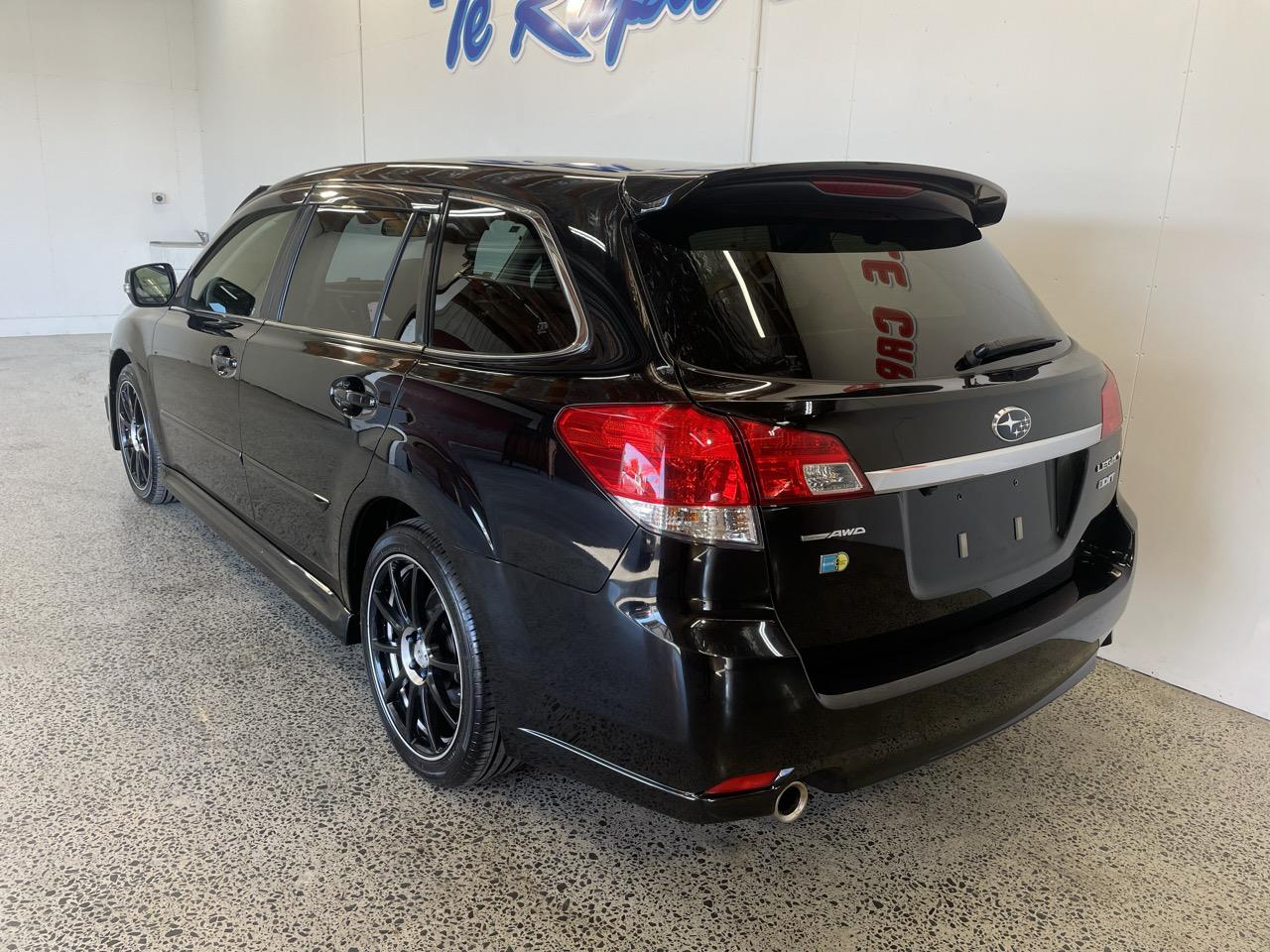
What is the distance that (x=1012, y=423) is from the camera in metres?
1.77

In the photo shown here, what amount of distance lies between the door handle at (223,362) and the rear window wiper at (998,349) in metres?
2.17

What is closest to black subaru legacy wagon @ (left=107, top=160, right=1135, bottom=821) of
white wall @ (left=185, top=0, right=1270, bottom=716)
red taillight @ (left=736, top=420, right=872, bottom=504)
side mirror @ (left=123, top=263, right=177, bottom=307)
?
red taillight @ (left=736, top=420, right=872, bottom=504)

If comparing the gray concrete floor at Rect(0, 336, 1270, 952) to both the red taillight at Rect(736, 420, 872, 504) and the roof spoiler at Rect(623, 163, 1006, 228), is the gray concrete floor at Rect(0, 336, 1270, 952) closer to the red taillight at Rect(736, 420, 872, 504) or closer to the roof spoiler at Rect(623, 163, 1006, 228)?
the red taillight at Rect(736, 420, 872, 504)

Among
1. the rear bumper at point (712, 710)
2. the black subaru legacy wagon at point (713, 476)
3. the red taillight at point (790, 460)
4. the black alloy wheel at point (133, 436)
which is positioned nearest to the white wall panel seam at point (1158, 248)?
the black subaru legacy wagon at point (713, 476)

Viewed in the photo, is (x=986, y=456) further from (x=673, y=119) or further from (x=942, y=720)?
(x=673, y=119)

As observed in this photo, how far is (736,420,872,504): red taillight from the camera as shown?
5.03ft

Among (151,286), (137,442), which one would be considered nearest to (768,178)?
(151,286)

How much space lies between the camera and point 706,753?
5.14 feet

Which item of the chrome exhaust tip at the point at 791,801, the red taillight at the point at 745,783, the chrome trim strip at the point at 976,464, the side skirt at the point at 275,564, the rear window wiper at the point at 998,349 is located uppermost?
the rear window wiper at the point at 998,349

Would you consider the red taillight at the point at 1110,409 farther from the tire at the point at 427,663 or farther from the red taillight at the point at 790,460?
the tire at the point at 427,663

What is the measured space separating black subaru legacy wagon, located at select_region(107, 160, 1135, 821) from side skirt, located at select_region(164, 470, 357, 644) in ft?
0.69

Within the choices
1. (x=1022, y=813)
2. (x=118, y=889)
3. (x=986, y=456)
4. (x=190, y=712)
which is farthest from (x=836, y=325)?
(x=190, y=712)

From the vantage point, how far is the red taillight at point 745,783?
160 cm

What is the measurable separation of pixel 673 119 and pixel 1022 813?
11.0ft
